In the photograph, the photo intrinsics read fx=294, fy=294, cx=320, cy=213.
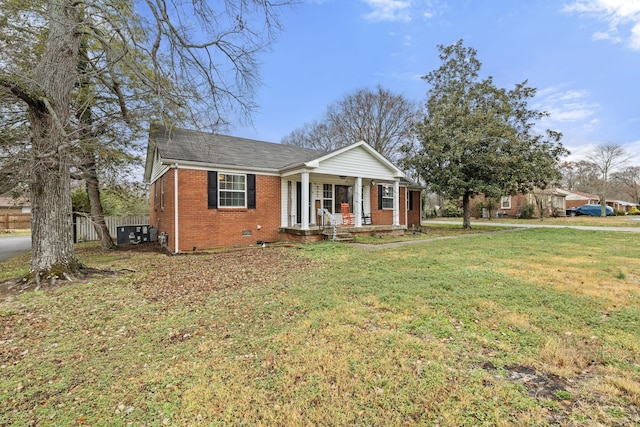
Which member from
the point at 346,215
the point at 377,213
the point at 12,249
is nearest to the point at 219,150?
the point at 346,215

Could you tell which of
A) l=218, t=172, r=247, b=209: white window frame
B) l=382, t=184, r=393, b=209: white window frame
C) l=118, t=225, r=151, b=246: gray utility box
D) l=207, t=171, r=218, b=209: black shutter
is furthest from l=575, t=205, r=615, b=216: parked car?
l=118, t=225, r=151, b=246: gray utility box

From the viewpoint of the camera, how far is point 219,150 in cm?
1242

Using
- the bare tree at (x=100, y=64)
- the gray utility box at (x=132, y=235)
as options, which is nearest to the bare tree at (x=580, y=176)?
the bare tree at (x=100, y=64)

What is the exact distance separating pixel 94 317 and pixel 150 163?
13283mm

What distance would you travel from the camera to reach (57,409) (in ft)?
8.15

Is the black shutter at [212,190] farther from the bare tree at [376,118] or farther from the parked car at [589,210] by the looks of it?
the parked car at [589,210]

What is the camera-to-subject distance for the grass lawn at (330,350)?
2354 mm

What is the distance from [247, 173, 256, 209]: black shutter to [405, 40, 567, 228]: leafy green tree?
1084cm

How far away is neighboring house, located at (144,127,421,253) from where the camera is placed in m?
10.9

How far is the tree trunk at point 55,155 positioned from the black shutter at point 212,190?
16.0ft

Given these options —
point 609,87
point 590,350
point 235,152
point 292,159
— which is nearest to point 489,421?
point 590,350

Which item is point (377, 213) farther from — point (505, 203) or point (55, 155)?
point (505, 203)

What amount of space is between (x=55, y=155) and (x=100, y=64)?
5001 mm

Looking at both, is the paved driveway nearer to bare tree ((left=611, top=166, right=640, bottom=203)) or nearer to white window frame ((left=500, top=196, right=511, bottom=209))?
white window frame ((left=500, top=196, right=511, bottom=209))
